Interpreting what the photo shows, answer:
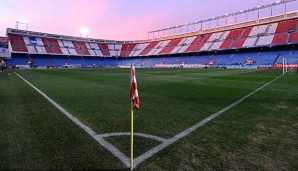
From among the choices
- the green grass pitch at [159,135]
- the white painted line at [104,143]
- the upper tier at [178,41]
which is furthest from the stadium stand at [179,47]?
the white painted line at [104,143]

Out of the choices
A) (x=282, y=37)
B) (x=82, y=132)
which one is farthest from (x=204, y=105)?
(x=282, y=37)

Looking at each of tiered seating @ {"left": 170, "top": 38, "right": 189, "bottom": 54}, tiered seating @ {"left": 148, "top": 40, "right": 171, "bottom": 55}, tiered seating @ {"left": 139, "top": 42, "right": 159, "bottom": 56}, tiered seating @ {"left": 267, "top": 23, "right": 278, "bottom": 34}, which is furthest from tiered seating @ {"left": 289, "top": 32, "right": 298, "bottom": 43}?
tiered seating @ {"left": 139, "top": 42, "right": 159, "bottom": 56}

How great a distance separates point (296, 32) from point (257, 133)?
6567 centimetres

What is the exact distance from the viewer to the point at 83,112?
6957 millimetres

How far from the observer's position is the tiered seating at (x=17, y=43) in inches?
2975

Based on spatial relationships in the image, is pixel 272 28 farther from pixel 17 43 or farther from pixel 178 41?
pixel 17 43

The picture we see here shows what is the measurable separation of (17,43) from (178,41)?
59385 millimetres

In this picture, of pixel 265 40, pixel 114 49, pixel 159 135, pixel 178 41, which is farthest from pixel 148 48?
pixel 159 135

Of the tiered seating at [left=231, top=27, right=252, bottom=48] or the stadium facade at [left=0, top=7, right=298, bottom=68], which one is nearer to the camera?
the stadium facade at [left=0, top=7, right=298, bottom=68]

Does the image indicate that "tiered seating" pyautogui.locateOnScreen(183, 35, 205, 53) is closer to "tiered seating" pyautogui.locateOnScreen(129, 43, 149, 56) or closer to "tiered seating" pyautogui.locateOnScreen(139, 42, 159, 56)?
"tiered seating" pyautogui.locateOnScreen(139, 42, 159, 56)

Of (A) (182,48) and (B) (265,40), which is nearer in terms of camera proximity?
(B) (265,40)

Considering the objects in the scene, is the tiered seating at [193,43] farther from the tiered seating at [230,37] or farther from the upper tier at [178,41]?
the tiered seating at [230,37]

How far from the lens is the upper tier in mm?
62625

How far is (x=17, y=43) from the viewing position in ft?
255
